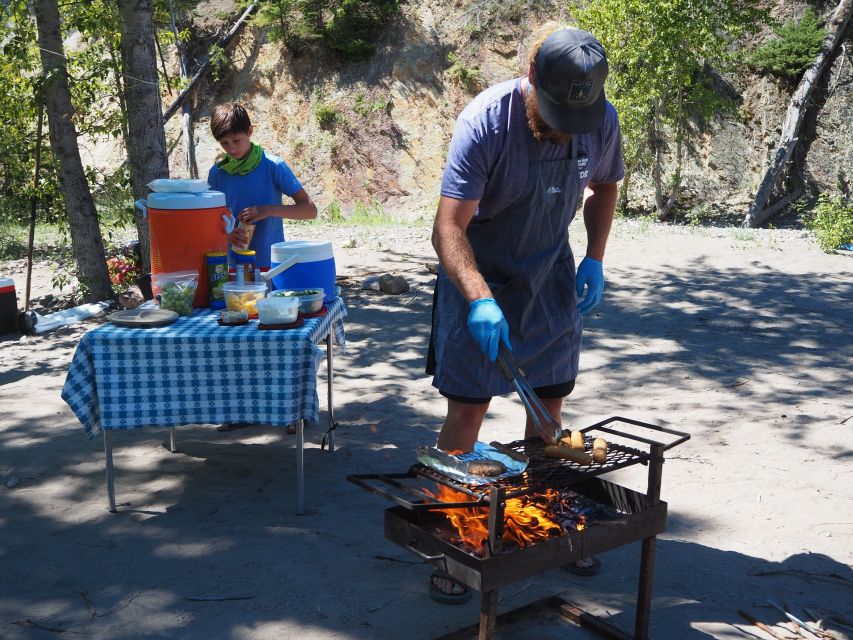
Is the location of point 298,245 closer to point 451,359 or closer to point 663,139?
point 451,359

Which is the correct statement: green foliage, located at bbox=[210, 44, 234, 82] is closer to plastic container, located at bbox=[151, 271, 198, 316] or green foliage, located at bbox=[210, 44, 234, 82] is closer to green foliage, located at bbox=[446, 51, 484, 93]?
green foliage, located at bbox=[446, 51, 484, 93]

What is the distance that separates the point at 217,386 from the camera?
11.3 feet

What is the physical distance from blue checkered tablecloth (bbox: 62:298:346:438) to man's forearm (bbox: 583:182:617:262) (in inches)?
46.1

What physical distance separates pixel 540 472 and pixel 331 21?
1575 cm

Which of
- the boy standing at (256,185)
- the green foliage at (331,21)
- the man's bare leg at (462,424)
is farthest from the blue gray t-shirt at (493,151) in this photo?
the green foliage at (331,21)

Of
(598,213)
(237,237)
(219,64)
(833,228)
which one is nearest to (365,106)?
(219,64)

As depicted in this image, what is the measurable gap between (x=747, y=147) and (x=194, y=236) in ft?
45.2

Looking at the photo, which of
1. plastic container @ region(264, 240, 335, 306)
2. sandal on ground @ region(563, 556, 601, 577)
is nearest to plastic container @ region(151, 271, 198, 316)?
plastic container @ region(264, 240, 335, 306)

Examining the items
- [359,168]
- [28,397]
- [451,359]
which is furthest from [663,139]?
[451,359]

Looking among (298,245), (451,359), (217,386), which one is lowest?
(217,386)

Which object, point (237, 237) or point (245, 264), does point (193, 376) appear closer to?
point (245, 264)

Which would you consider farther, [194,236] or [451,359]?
[194,236]

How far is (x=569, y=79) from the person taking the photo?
244 cm

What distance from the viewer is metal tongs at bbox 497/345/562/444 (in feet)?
8.16
